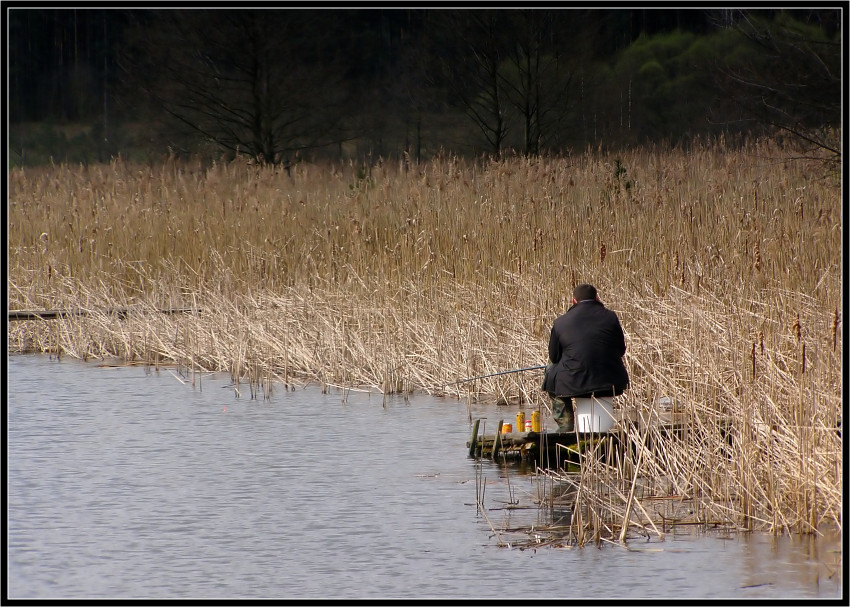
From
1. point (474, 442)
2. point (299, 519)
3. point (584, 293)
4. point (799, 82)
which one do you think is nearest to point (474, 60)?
point (799, 82)

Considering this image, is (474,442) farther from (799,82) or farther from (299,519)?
(799,82)

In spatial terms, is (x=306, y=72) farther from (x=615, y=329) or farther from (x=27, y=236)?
(x=615, y=329)

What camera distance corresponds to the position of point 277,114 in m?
28.5

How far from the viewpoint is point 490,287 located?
12898 millimetres

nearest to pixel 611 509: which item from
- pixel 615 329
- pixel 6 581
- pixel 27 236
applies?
pixel 615 329

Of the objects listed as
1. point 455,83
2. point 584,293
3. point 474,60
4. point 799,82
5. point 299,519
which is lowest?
point 299,519

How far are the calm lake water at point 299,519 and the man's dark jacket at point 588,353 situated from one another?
2.24 ft

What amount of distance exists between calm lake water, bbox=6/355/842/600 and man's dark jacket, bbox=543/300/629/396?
0.68 m

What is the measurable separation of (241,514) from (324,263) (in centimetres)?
722

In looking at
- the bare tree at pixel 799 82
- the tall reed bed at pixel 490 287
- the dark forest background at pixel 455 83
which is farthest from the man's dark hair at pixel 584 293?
the dark forest background at pixel 455 83

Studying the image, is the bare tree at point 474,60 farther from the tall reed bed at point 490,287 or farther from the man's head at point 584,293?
the man's head at point 584,293

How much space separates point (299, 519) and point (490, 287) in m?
5.31

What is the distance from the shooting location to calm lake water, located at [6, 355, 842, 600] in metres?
6.64

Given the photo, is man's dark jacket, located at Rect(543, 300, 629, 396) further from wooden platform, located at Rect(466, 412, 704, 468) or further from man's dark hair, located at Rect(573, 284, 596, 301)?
wooden platform, located at Rect(466, 412, 704, 468)
